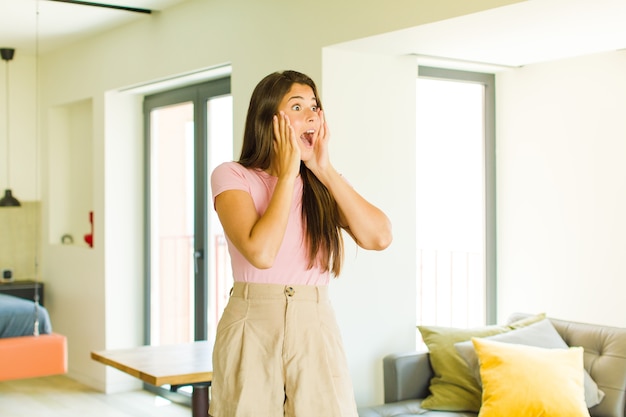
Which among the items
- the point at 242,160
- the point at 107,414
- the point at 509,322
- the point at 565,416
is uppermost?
the point at 242,160

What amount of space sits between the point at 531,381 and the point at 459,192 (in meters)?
1.45

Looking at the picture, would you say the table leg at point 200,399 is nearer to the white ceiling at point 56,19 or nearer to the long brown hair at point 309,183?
the long brown hair at point 309,183

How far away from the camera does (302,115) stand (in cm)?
198

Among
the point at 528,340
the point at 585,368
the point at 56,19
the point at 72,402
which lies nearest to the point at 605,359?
the point at 585,368

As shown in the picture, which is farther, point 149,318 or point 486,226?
Answer: point 149,318

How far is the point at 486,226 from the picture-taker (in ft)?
14.9

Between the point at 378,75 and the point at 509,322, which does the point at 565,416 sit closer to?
the point at 509,322

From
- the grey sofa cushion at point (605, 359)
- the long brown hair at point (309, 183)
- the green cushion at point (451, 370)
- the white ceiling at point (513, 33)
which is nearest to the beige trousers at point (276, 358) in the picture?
the long brown hair at point (309, 183)

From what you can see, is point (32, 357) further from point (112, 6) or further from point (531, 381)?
point (531, 381)

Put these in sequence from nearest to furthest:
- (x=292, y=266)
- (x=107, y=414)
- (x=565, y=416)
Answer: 1. (x=292, y=266)
2. (x=565, y=416)
3. (x=107, y=414)

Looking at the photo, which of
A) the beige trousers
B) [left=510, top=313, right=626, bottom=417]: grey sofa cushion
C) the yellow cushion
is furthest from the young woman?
[left=510, top=313, right=626, bottom=417]: grey sofa cushion

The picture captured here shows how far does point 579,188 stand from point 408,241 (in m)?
0.86

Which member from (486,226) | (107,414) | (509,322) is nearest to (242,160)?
(509,322)

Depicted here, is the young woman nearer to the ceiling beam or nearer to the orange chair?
the ceiling beam
